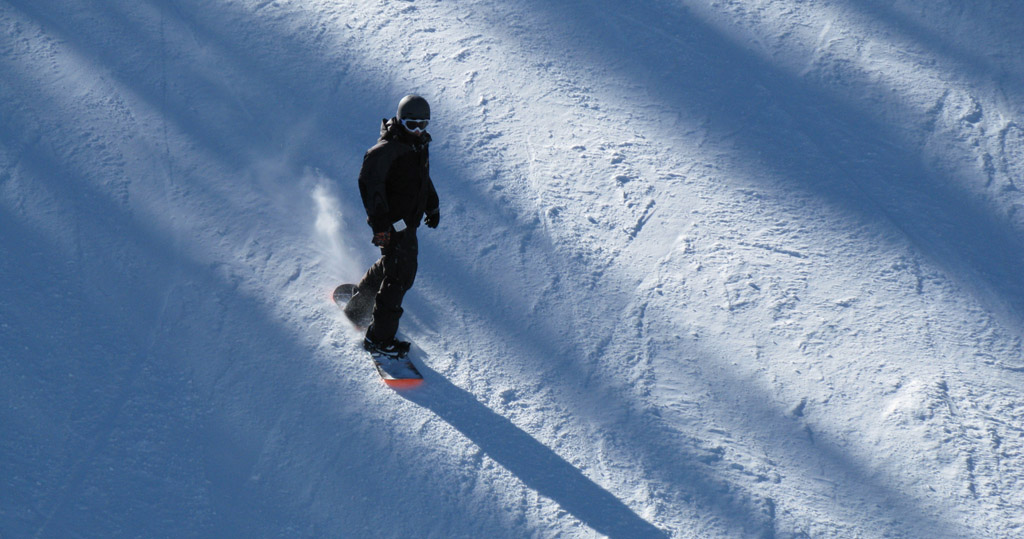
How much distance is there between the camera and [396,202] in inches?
209

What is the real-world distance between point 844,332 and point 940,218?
1.73 metres

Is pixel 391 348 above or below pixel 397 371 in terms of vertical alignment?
above

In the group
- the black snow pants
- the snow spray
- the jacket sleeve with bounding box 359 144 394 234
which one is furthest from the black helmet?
the snow spray

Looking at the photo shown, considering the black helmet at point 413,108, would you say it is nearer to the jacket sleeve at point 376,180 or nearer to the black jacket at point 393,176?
the black jacket at point 393,176

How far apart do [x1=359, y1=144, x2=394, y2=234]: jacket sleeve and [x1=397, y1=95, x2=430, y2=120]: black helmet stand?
23 cm

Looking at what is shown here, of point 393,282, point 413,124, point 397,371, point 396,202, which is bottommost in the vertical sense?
point 397,371

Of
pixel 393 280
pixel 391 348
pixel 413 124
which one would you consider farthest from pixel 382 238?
pixel 391 348

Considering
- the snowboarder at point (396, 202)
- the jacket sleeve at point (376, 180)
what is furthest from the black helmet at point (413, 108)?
the jacket sleeve at point (376, 180)

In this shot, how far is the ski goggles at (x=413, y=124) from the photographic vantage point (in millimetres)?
5109

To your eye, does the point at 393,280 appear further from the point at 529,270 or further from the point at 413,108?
the point at 529,270

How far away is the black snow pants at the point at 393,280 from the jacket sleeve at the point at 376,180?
0.80 ft

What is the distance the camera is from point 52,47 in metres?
8.47

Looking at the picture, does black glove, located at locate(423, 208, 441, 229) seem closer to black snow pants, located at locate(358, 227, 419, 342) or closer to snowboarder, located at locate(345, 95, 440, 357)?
snowboarder, located at locate(345, 95, 440, 357)

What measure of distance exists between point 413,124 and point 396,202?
49 centimetres
